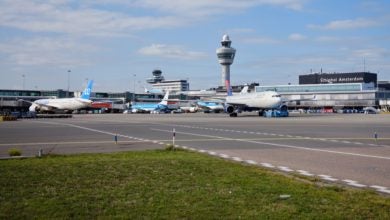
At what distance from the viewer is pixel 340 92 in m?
174

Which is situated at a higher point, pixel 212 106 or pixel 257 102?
pixel 257 102

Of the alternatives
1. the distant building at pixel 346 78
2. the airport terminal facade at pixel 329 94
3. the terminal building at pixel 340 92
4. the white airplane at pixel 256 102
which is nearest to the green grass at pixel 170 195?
the white airplane at pixel 256 102

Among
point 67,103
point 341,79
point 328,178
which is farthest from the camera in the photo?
point 341,79

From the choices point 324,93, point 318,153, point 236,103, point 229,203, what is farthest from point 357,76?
point 229,203

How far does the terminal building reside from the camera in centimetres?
16540

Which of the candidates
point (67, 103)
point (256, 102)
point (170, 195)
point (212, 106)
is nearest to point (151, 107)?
point (212, 106)

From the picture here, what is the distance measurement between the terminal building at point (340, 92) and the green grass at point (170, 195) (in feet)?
475

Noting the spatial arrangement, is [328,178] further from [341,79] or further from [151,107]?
[341,79]

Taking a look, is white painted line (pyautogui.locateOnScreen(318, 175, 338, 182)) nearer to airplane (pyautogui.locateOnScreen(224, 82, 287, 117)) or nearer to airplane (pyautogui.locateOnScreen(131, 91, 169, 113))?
airplane (pyautogui.locateOnScreen(224, 82, 287, 117))

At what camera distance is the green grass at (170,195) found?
781 cm

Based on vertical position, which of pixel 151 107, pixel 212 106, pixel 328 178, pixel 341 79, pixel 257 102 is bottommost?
pixel 328 178

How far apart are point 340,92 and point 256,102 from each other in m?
108

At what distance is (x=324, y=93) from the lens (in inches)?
6983

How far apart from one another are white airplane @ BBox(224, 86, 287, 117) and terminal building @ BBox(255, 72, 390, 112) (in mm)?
76455
